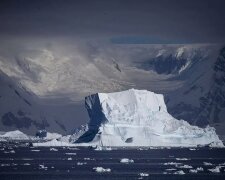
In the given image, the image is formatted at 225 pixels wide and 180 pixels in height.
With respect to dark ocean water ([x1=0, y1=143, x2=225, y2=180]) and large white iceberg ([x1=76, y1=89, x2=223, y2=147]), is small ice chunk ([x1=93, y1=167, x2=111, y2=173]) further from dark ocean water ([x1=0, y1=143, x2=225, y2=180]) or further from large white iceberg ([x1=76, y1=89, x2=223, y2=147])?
large white iceberg ([x1=76, y1=89, x2=223, y2=147])

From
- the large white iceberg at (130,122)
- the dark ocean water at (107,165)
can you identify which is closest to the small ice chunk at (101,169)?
the dark ocean water at (107,165)

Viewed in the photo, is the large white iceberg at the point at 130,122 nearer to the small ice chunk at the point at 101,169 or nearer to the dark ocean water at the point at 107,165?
the dark ocean water at the point at 107,165

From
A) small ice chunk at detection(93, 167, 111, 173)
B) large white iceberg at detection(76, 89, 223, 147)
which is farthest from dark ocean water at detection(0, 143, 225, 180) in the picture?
large white iceberg at detection(76, 89, 223, 147)

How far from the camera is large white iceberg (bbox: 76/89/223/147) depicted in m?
180

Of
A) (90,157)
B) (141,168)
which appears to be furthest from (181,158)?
→ (141,168)

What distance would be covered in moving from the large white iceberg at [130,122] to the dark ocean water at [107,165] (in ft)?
19.2

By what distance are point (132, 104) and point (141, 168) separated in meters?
58.0

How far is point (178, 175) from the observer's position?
4592 inches

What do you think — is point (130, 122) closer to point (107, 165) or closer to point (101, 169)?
point (107, 165)

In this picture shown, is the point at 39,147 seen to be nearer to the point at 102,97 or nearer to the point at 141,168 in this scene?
the point at 102,97

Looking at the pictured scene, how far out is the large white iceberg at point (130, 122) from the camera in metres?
180

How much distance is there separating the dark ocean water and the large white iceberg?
5864mm

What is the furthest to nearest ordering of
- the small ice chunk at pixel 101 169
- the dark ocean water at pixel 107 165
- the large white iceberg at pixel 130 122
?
the large white iceberg at pixel 130 122, the small ice chunk at pixel 101 169, the dark ocean water at pixel 107 165

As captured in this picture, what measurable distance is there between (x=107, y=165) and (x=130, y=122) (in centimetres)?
4872
